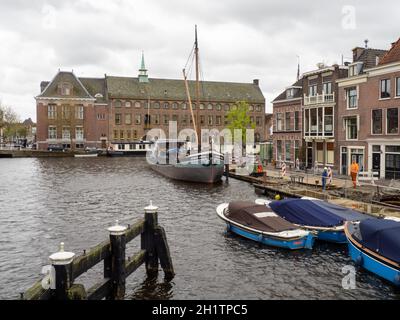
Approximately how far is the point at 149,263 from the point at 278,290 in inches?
205

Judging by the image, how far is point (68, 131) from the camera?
9862cm

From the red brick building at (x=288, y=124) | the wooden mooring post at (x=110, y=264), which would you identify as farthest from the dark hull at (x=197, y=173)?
the wooden mooring post at (x=110, y=264)

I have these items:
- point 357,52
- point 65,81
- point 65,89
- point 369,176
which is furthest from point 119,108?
point 369,176

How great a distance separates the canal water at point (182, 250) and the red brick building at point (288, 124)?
14537 millimetres

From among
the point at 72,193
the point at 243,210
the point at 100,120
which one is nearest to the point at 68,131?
the point at 100,120

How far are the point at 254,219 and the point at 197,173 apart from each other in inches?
963

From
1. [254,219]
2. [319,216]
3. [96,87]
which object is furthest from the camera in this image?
[96,87]

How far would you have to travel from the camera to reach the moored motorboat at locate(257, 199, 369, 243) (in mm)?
20641

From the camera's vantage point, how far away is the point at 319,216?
70.4 ft

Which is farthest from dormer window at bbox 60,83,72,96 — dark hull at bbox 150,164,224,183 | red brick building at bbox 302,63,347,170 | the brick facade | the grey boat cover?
the grey boat cover

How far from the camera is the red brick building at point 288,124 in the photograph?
50.4 m

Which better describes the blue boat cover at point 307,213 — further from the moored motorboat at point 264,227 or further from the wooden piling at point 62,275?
the wooden piling at point 62,275

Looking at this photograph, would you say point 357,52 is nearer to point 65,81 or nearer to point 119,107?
point 119,107

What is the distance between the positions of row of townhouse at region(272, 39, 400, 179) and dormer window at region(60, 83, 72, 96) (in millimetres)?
60906
